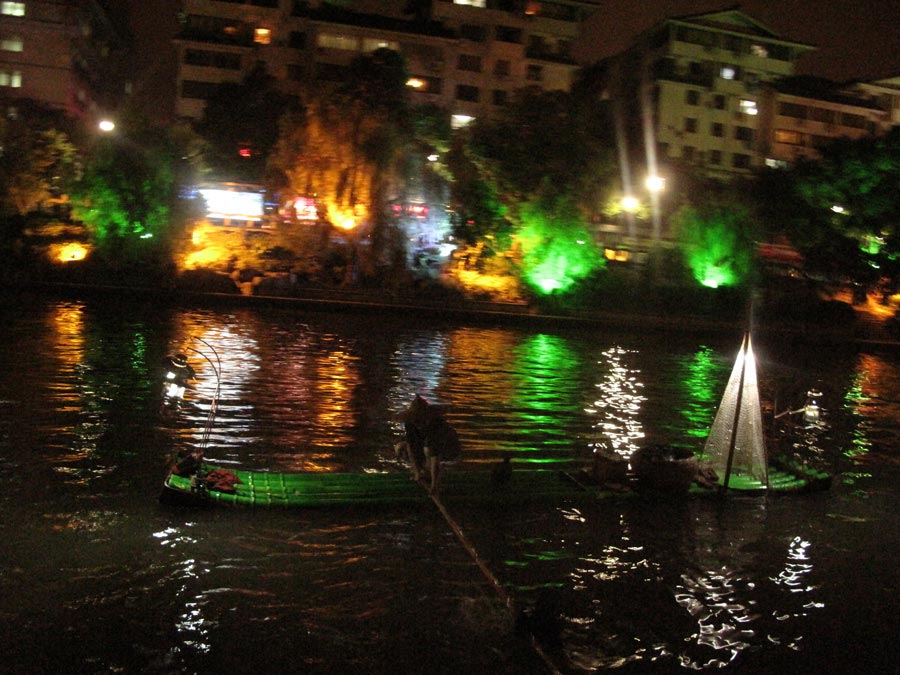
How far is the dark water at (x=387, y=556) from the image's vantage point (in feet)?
21.7

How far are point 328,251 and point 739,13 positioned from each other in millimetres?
34687

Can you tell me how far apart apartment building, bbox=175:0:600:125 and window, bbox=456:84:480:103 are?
0.06m

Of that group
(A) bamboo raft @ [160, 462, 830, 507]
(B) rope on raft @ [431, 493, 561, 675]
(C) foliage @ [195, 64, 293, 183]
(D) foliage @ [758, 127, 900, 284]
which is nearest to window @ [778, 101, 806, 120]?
(D) foliage @ [758, 127, 900, 284]

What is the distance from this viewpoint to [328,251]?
40.5 metres

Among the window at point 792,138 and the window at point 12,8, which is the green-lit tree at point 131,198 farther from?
the window at point 792,138

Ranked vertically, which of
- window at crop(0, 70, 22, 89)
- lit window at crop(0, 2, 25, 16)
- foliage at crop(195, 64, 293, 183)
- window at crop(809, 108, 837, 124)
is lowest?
foliage at crop(195, 64, 293, 183)

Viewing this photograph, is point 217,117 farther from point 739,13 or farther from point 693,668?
point 693,668

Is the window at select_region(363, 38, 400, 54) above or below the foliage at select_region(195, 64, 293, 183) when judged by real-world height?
above

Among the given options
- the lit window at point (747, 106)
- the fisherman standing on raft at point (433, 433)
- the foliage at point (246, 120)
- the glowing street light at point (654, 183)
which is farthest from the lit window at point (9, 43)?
the fisherman standing on raft at point (433, 433)

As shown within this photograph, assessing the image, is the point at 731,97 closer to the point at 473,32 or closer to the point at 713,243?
the point at 713,243

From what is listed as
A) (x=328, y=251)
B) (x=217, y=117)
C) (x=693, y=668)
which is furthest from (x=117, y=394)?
(x=217, y=117)

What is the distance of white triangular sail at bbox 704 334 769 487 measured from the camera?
10.8m

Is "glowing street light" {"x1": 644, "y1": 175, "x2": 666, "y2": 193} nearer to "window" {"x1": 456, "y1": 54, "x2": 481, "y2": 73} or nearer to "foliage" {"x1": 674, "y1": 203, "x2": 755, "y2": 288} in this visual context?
"foliage" {"x1": 674, "y1": 203, "x2": 755, "y2": 288}

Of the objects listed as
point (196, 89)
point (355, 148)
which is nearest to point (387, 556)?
point (355, 148)
